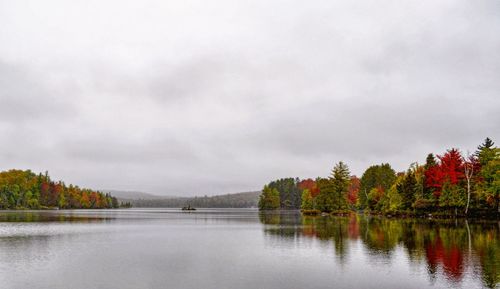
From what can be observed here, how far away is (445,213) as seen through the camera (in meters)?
93.1

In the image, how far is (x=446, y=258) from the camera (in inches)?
1230

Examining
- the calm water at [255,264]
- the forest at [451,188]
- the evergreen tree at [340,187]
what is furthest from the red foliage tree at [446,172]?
the calm water at [255,264]

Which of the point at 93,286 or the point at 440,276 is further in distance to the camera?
the point at 440,276

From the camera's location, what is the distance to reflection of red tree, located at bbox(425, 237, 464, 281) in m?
25.9

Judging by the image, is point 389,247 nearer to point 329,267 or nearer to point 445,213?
point 329,267

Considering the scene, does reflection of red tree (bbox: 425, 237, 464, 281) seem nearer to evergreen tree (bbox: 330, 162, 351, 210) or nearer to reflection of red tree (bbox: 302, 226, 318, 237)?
reflection of red tree (bbox: 302, 226, 318, 237)

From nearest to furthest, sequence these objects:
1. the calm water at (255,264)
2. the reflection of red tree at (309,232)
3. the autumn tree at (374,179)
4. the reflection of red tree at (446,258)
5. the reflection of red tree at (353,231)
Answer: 1. the calm water at (255,264)
2. the reflection of red tree at (446,258)
3. the reflection of red tree at (353,231)
4. the reflection of red tree at (309,232)
5. the autumn tree at (374,179)

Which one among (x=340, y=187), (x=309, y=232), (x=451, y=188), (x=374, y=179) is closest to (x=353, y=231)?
(x=309, y=232)

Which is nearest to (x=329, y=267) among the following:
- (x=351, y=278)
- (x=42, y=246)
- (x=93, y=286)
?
(x=351, y=278)

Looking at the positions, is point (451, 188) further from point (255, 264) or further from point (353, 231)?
point (255, 264)

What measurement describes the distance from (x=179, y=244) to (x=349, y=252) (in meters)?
17.6

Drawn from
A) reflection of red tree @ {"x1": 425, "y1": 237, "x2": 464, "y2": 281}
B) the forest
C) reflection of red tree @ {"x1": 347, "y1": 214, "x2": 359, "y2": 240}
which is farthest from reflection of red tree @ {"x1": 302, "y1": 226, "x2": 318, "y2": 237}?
A: the forest

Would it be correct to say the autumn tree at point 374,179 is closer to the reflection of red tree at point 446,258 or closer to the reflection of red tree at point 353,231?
the reflection of red tree at point 353,231

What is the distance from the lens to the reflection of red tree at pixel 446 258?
25891 millimetres
